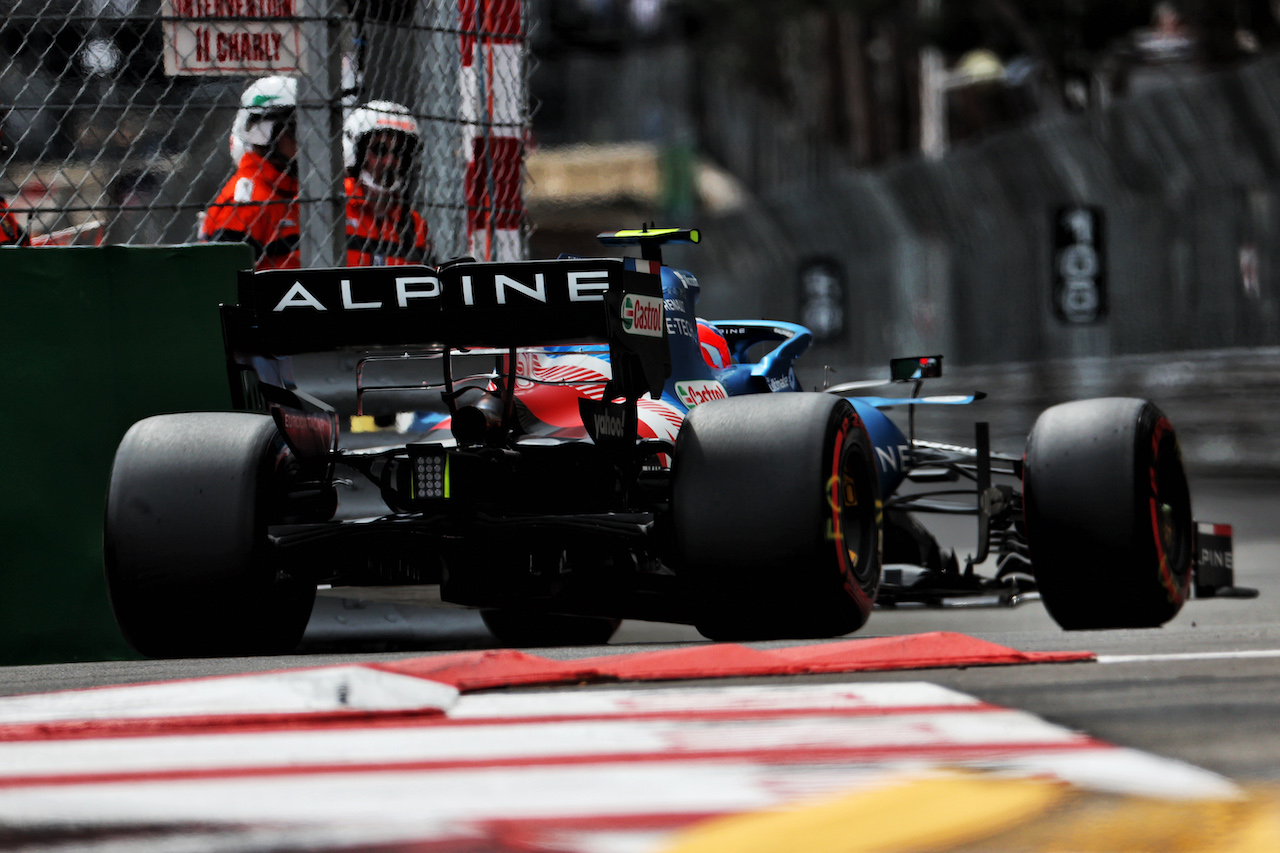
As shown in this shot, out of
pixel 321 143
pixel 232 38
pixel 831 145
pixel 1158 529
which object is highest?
pixel 831 145

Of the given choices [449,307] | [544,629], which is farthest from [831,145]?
[449,307]

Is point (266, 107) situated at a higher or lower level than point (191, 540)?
higher

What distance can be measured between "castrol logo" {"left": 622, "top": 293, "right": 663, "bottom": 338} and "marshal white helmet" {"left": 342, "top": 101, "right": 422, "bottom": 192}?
74.2 inches

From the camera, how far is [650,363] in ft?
16.9

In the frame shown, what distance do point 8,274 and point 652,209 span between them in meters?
33.8

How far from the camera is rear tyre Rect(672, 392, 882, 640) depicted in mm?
4977

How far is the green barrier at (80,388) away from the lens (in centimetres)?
623

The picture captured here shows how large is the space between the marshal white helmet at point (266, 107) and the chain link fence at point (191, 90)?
78mm

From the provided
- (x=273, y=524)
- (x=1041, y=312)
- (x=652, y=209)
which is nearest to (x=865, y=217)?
(x=1041, y=312)

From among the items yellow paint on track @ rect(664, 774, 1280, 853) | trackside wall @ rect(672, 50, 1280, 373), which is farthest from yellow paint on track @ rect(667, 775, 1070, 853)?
trackside wall @ rect(672, 50, 1280, 373)

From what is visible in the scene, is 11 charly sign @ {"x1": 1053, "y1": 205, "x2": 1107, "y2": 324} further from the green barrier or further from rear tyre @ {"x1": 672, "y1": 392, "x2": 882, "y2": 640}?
rear tyre @ {"x1": 672, "y1": 392, "x2": 882, "y2": 640}

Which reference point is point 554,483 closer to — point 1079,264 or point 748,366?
point 748,366

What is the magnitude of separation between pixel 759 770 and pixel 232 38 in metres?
4.08

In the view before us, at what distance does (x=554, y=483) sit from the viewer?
18.0 feet
